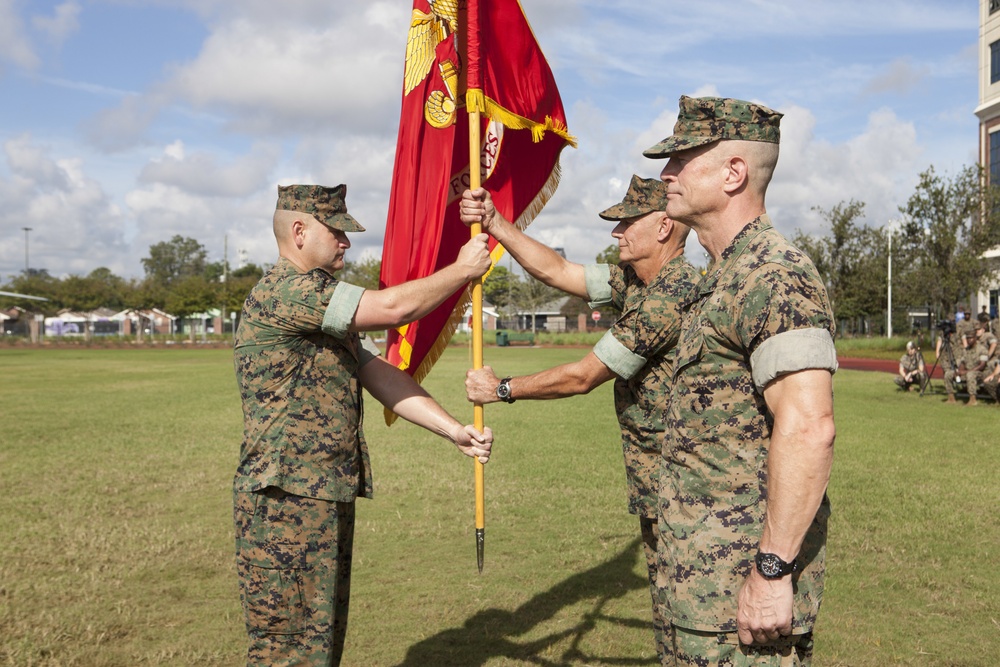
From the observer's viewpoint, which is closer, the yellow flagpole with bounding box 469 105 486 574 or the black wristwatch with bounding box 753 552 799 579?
the black wristwatch with bounding box 753 552 799 579

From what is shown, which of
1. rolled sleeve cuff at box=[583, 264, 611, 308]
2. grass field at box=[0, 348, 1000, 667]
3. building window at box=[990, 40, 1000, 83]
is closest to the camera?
rolled sleeve cuff at box=[583, 264, 611, 308]

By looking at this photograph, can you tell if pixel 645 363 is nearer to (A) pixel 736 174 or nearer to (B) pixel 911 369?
(A) pixel 736 174

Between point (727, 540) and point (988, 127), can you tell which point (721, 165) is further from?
point (988, 127)

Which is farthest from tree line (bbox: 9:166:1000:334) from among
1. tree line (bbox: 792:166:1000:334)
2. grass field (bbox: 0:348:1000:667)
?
grass field (bbox: 0:348:1000:667)

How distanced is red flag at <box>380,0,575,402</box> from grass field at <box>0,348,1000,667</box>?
75.7 inches

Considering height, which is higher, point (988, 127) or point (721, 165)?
point (988, 127)

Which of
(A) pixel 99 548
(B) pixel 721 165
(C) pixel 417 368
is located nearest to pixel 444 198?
(C) pixel 417 368

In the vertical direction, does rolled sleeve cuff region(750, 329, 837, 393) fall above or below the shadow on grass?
above

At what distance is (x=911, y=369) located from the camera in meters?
21.0

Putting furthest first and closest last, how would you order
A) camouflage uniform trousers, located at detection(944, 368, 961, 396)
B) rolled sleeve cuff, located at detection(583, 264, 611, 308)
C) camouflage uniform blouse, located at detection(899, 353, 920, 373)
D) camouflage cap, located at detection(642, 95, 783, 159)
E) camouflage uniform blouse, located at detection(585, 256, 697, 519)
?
camouflage uniform blouse, located at detection(899, 353, 920, 373) → camouflage uniform trousers, located at detection(944, 368, 961, 396) → rolled sleeve cuff, located at detection(583, 264, 611, 308) → camouflage uniform blouse, located at detection(585, 256, 697, 519) → camouflage cap, located at detection(642, 95, 783, 159)

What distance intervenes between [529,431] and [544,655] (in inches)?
362

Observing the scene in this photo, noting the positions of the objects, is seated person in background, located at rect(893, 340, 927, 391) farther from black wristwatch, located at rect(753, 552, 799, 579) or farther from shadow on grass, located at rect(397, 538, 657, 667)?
black wristwatch, located at rect(753, 552, 799, 579)

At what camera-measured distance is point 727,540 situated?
8.45 feet

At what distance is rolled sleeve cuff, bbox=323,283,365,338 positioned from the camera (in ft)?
11.5
